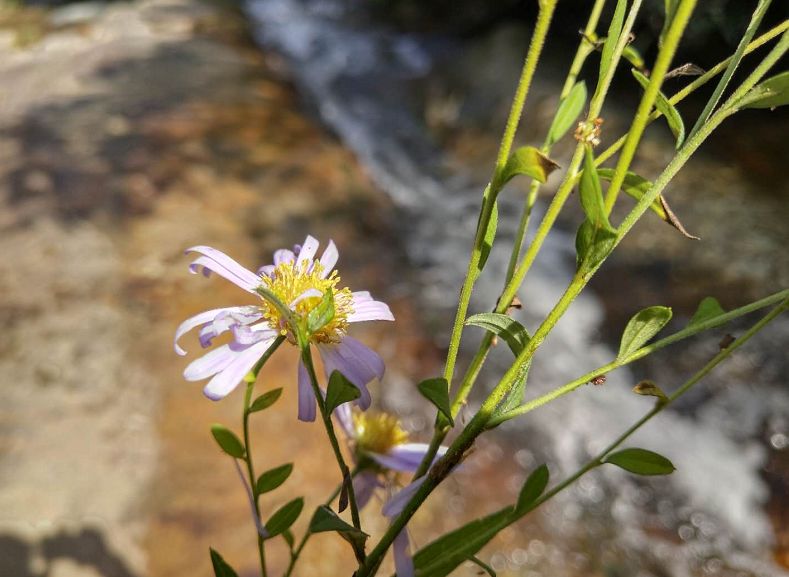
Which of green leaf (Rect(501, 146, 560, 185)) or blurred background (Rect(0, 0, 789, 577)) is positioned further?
blurred background (Rect(0, 0, 789, 577))

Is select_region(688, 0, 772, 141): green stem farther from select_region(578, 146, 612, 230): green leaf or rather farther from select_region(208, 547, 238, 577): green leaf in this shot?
select_region(208, 547, 238, 577): green leaf

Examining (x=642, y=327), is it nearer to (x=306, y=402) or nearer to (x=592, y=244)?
(x=592, y=244)

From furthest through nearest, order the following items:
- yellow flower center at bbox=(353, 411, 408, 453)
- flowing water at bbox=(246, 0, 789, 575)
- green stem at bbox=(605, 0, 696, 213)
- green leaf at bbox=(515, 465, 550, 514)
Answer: flowing water at bbox=(246, 0, 789, 575)
yellow flower center at bbox=(353, 411, 408, 453)
green leaf at bbox=(515, 465, 550, 514)
green stem at bbox=(605, 0, 696, 213)

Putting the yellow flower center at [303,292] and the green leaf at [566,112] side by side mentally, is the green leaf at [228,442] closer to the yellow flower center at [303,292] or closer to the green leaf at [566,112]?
the yellow flower center at [303,292]

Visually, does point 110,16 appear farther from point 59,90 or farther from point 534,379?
point 534,379

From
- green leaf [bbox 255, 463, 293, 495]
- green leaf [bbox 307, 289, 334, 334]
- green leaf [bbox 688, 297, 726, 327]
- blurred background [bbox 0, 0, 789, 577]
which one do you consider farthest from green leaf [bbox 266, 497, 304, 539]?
blurred background [bbox 0, 0, 789, 577]

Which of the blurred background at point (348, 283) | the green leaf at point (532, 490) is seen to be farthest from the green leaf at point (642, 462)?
the blurred background at point (348, 283)

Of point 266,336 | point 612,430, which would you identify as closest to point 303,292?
point 266,336
